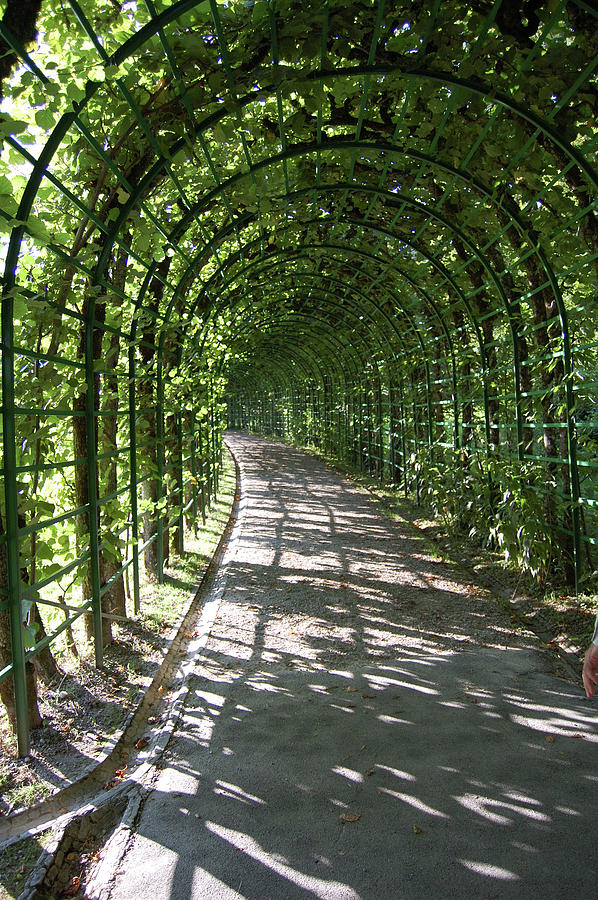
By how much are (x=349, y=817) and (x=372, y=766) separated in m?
0.37

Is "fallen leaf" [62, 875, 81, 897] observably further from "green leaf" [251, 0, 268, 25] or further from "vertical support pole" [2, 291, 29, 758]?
"green leaf" [251, 0, 268, 25]

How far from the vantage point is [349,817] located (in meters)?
2.29

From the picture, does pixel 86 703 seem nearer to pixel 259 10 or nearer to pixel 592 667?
pixel 592 667

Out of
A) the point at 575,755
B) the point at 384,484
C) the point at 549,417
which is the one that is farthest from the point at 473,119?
the point at 384,484

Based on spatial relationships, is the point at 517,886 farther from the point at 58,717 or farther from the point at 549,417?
the point at 549,417

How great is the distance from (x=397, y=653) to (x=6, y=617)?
7.70 feet

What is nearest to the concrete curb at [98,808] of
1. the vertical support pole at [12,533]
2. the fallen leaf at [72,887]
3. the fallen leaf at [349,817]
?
the fallen leaf at [72,887]

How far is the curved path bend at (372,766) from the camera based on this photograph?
201cm

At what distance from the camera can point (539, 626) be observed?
172 inches

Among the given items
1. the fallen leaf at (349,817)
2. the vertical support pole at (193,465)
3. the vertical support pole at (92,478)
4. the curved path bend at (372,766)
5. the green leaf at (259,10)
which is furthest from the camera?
the vertical support pole at (193,465)

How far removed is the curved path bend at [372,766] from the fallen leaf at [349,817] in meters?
0.02

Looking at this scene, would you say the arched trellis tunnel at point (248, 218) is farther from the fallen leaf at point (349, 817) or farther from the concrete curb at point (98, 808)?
the fallen leaf at point (349, 817)

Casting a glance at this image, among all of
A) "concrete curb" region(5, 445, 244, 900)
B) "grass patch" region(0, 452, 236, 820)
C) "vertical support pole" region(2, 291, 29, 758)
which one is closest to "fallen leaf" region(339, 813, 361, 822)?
"concrete curb" region(5, 445, 244, 900)

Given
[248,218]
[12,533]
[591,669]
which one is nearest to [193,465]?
[248,218]
